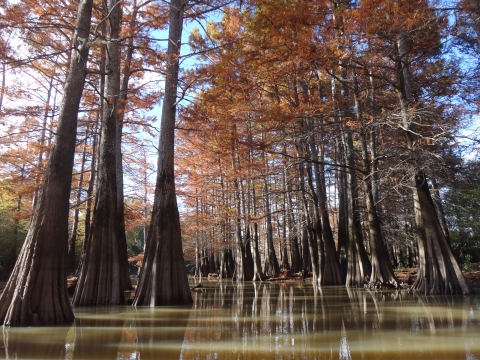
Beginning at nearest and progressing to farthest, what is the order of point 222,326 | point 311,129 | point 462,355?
point 462,355
point 222,326
point 311,129

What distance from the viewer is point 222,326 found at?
592 cm

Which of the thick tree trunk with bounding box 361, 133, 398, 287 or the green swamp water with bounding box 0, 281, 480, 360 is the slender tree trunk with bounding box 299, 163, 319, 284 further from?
the green swamp water with bounding box 0, 281, 480, 360

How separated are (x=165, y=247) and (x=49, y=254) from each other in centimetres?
314

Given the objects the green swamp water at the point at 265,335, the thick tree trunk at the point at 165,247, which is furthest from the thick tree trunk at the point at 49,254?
the thick tree trunk at the point at 165,247

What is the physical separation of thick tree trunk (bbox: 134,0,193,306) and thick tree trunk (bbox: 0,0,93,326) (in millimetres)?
2586

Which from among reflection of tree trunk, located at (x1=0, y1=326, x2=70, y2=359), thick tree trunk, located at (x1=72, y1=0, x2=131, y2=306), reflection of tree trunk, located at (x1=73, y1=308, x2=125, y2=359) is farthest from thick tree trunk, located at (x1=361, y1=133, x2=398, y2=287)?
reflection of tree trunk, located at (x1=0, y1=326, x2=70, y2=359)

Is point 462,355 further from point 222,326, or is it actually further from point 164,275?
point 164,275

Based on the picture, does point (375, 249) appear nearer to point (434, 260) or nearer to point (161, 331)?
point (434, 260)

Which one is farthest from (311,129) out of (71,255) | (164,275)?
(71,255)

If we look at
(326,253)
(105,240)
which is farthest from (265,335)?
(326,253)

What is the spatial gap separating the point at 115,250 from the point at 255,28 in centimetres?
688

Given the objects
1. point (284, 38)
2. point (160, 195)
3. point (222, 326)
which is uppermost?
A: point (284, 38)

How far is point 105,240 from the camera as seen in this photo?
31.7 ft

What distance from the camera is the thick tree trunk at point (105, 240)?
9227mm
